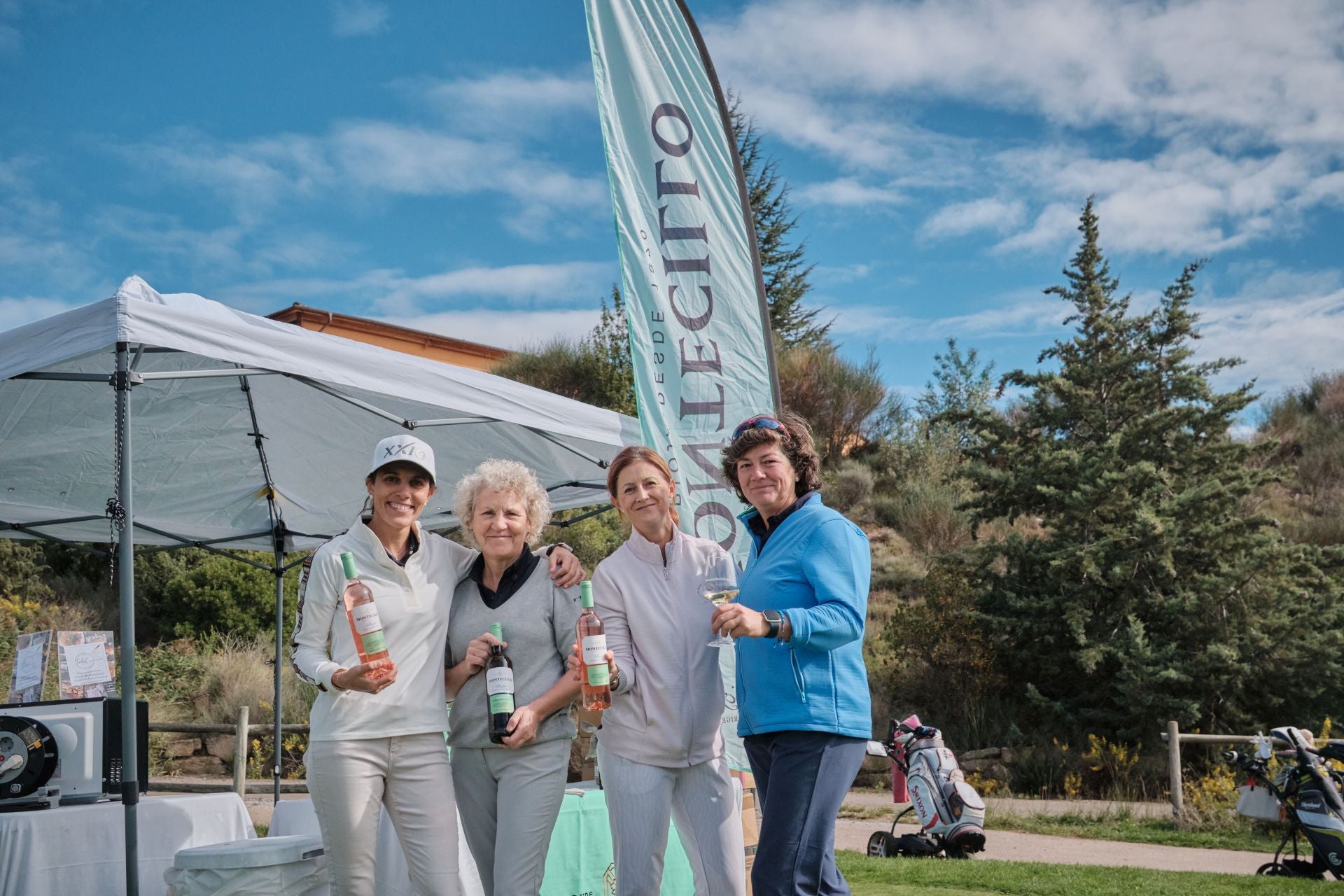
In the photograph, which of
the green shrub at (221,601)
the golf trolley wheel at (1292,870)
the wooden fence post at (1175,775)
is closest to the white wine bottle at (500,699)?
the golf trolley wheel at (1292,870)

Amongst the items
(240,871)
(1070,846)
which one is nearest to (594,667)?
(240,871)

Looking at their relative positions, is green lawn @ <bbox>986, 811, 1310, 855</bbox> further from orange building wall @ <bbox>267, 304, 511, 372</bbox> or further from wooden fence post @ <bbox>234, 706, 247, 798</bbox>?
orange building wall @ <bbox>267, 304, 511, 372</bbox>

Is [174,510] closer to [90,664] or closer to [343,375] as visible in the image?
[90,664]

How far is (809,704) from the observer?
2.65 metres

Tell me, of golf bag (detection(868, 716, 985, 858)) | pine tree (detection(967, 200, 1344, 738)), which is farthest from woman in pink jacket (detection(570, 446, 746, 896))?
pine tree (detection(967, 200, 1344, 738))

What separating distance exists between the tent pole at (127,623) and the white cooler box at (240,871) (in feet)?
1.39

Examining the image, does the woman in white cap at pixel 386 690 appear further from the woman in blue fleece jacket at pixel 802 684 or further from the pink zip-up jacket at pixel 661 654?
the woman in blue fleece jacket at pixel 802 684

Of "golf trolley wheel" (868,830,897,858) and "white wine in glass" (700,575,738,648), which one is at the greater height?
"white wine in glass" (700,575,738,648)

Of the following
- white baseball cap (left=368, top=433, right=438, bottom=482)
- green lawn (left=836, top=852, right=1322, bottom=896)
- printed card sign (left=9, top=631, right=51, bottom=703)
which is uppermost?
white baseball cap (left=368, top=433, right=438, bottom=482)

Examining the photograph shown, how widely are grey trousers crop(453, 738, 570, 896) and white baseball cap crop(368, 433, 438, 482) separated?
81 cm

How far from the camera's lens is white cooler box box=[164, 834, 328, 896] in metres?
3.44

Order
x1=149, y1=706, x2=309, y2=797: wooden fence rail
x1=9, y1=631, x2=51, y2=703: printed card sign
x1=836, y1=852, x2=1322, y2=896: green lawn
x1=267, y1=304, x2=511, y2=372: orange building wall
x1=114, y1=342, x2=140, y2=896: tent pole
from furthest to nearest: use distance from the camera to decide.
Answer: x1=267, y1=304, x2=511, y2=372: orange building wall → x1=149, y1=706, x2=309, y2=797: wooden fence rail → x1=836, y1=852, x2=1322, y2=896: green lawn → x1=9, y1=631, x2=51, y2=703: printed card sign → x1=114, y1=342, x2=140, y2=896: tent pole

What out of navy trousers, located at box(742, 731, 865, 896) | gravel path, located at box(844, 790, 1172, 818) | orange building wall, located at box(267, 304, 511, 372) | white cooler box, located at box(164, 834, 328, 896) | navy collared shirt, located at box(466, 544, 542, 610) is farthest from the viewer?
orange building wall, located at box(267, 304, 511, 372)

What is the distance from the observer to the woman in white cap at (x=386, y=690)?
2.92 meters
